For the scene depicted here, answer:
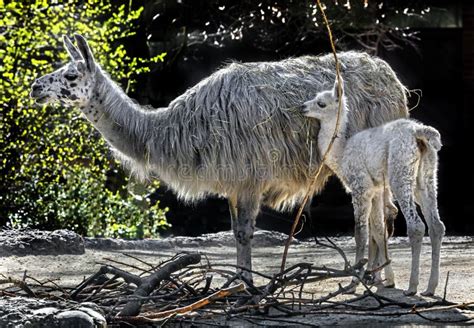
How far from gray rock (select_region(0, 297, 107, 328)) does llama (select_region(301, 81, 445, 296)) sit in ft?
8.03

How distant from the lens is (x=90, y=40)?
12.2 meters

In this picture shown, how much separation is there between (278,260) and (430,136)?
2.85 metres

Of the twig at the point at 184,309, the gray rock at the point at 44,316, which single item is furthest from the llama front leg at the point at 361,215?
the gray rock at the point at 44,316

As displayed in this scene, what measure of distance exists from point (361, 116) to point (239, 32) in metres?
5.62

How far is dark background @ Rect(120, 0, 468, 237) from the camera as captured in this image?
13.9m

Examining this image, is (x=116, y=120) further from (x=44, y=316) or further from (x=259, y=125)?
(x=44, y=316)

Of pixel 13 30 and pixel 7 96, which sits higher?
pixel 13 30

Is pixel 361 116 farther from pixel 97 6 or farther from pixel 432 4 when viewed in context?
pixel 432 4

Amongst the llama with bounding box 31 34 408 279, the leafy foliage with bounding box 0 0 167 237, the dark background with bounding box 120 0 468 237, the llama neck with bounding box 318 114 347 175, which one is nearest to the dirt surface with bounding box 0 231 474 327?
the llama with bounding box 31 34 408 279

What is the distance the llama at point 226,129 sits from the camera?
7848mm

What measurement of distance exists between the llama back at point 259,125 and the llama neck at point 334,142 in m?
0.14

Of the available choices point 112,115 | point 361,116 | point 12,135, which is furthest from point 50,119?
point 361,116

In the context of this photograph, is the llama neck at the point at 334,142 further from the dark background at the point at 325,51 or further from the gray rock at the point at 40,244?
the dark background at the point at 325,51

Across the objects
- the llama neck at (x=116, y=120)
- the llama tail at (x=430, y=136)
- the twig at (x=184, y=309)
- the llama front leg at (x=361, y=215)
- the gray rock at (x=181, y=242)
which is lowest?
the twig at (x=184, y=309)
